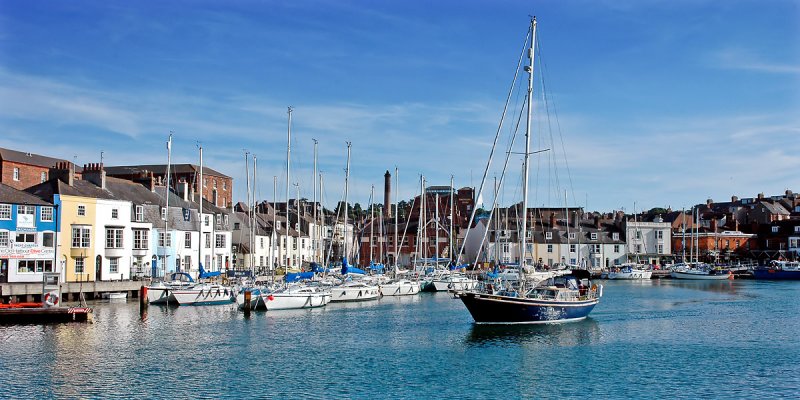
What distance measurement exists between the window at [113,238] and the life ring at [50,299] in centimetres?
1870

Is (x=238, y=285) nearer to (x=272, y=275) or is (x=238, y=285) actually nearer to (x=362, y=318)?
(x=272, y=275)

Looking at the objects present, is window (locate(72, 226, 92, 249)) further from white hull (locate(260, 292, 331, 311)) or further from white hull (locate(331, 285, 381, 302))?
white hull (locate(331, 285, 381, 302))

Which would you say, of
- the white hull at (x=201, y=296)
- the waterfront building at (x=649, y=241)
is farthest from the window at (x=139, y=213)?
the waterfront building at (x=649, y=241)

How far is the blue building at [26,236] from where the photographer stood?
65.9 m

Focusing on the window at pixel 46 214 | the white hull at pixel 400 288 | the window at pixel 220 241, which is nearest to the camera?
the window at pixel 46 214

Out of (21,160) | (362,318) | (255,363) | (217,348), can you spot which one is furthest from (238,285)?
(21,160)

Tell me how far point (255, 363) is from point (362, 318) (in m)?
19.9

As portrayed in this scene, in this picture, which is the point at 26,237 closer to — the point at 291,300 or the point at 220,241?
the point at 291,300

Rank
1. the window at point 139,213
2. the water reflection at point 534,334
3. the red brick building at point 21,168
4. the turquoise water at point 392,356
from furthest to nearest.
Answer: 1. the red brick building at point 21,168
2. the window at point 139,213
3. the water reflection at point 534,334
4. the turquoise water at point 392,356

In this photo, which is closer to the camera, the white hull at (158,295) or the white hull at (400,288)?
the white hull at (158,295)

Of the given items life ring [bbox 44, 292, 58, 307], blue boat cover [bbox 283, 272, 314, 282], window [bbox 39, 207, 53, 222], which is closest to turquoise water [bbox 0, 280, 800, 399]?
life ring [bbox 44, 292, 58, 307]

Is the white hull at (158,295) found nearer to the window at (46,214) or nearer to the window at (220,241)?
the window at (46,214)

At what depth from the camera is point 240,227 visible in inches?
4109

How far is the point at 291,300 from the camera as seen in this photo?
209 ft
